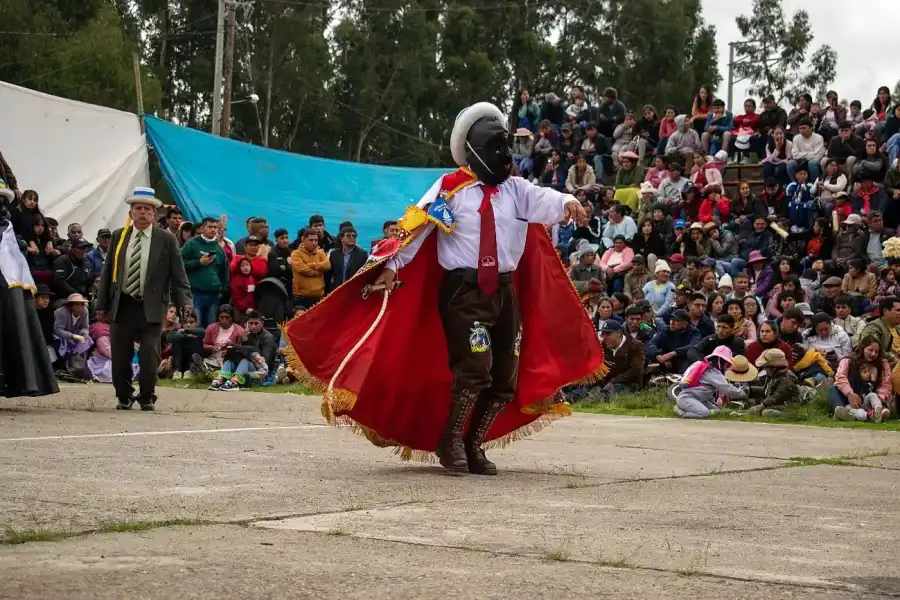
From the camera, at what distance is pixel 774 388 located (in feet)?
47.3

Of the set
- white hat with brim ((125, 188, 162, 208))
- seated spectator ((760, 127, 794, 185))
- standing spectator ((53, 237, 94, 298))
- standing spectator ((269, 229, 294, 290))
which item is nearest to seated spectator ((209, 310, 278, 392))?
standing spectator ((269, 229, 294, 290))

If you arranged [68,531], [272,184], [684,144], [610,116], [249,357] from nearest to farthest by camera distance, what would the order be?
[68,531], [249,357], [684,144], [272,184], [610,116]

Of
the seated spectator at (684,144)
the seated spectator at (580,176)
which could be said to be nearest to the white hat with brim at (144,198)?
the seated spectator at (580,176)

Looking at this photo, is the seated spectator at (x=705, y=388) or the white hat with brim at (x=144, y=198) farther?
the seated spectator at (x=705, y=388)

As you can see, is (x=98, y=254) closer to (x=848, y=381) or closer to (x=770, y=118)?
(x=770, y=118)

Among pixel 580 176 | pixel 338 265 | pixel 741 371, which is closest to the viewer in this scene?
pixel 741 371

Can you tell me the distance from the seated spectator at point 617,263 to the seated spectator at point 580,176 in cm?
335

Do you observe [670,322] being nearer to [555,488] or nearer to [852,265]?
[852,265]

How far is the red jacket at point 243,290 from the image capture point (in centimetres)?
1898

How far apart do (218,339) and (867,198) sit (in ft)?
28.5

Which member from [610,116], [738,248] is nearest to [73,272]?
[738,248]

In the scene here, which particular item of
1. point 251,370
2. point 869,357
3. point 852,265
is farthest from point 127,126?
point 869,357

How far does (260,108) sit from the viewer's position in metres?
59.2

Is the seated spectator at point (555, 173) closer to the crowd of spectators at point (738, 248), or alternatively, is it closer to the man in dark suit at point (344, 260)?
the crowd of spectators at point (738, 248)
